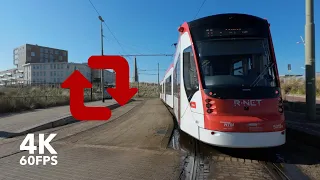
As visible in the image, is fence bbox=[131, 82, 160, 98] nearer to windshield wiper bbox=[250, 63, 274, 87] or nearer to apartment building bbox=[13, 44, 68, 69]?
apartment building bbox=[13, 44, 68, 69]

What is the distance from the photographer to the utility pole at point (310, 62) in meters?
11.9

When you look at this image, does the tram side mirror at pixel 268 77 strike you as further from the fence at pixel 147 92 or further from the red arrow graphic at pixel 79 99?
the fence at pixel 147 92

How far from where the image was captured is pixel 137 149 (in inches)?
293

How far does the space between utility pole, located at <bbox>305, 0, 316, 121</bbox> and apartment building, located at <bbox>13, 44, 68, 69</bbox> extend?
123m

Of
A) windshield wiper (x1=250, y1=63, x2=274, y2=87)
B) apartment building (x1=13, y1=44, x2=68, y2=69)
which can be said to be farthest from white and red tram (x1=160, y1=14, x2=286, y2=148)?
apartment building (x1=13, y1=44, x2=68, y2=69)

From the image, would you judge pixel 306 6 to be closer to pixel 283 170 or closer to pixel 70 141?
pixel 283 170

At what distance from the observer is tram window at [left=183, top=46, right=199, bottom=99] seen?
282 inches

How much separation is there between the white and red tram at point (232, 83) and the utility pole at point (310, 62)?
607 centimetres

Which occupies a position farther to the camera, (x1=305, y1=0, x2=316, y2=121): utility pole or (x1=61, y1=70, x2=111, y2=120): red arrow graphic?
(x1=61, y1=70, x2=111, y2=120): red arrow graphic

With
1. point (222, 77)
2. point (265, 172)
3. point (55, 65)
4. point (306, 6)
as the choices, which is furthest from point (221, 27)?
point (55, 65)

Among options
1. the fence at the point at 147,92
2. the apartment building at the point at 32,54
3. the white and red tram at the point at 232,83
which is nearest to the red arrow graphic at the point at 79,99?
the white and red tram at the point at 232,83

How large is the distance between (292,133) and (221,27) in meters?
5.07

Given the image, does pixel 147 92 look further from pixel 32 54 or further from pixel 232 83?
pixel 232 83

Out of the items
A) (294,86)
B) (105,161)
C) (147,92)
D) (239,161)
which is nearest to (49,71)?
(147,92)
